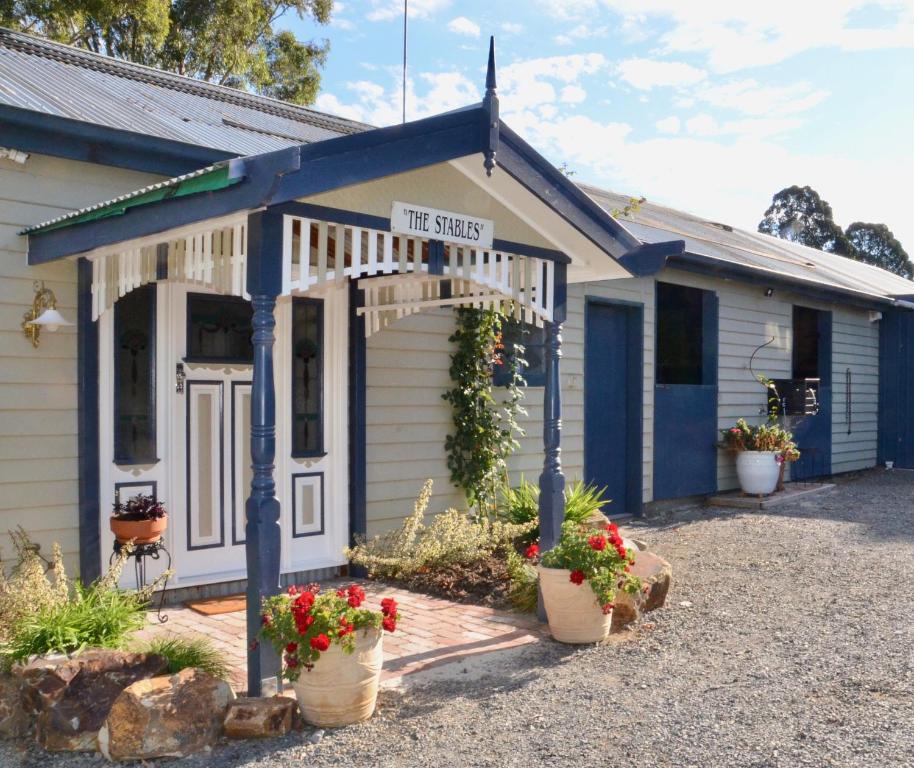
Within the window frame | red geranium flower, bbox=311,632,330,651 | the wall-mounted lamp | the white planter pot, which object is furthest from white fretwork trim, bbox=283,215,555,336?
the white planter pot

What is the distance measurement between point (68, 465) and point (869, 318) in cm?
1314

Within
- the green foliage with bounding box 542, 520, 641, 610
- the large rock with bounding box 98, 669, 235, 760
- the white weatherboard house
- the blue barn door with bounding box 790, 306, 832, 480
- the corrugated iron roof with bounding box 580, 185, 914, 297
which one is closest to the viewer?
the large rock with bounding box 98, 669, 235, 760

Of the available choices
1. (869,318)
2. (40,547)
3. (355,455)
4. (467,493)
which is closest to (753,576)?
(467,493)

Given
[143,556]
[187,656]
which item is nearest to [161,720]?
[187,656]

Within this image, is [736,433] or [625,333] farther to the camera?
[736,433]

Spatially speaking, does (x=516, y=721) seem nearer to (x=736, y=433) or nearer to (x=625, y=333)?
(x=625, y=333)

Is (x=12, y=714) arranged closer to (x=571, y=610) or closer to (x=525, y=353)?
(x=571, y=610)

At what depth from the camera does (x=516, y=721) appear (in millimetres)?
3998

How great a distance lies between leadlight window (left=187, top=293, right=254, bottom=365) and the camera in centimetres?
598

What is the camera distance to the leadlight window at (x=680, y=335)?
34.9 feet

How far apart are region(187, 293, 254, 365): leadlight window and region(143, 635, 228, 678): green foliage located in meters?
2.26

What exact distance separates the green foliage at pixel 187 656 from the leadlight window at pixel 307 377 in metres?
2.36

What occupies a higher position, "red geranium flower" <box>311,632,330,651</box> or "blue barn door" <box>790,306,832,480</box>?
"blue barn door" <box>790,306,832,480</box>

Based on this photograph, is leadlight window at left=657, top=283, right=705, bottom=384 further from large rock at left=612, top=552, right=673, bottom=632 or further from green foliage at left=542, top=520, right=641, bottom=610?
green foliage at left=542, top=520, right=641, bottom=610
